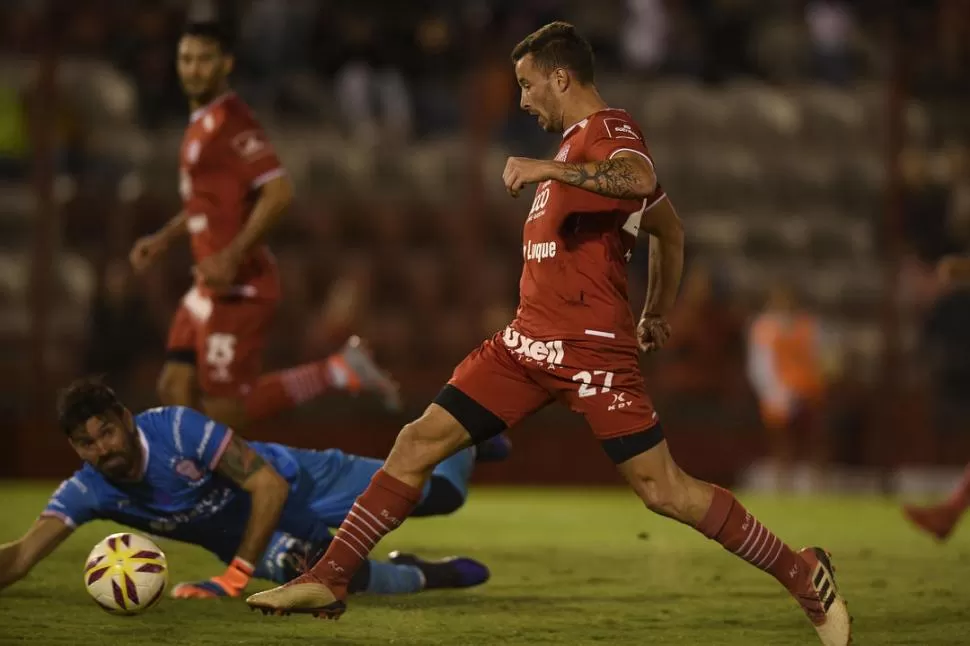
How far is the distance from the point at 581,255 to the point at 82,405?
2.02m

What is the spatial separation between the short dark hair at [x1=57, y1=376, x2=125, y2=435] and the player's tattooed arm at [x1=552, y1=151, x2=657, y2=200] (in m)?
2.06

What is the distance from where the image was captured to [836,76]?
21.0 m

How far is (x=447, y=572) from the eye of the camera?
23.9ft

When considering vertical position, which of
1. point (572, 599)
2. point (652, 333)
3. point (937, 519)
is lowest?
point (937, 519)

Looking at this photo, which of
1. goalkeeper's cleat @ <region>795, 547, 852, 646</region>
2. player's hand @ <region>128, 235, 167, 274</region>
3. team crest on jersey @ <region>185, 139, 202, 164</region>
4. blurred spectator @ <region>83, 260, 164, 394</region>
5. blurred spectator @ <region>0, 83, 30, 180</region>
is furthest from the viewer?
blurred spectator @ <region>0, 83, 30, 180</region>

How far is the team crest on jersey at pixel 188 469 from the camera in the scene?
262 inches

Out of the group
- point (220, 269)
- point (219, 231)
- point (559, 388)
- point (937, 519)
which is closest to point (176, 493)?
point (220, 269)

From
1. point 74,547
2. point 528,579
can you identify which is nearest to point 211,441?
point 528,579

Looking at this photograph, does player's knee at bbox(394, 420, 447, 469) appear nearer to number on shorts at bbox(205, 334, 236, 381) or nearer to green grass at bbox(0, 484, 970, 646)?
green grass at bbox(0, 484, 970, 646)

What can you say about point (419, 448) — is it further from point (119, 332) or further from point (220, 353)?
point (119, 332)

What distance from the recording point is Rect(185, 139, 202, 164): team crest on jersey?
340 inches

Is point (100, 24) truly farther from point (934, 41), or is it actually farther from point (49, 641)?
point (49, 641)

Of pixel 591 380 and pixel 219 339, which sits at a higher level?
pixel 591 380

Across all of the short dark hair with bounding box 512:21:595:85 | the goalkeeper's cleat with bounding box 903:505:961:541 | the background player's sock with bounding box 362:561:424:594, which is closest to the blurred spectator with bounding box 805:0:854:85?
the goalkeeper's cleat with bounding box 903:505:961:541
